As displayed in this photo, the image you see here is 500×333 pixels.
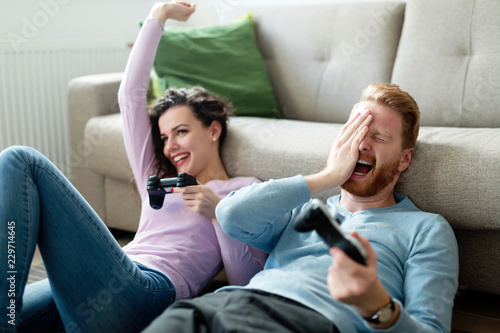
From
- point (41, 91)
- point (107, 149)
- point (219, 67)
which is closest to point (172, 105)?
point (107, 149)

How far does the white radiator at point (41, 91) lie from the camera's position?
2459 mm

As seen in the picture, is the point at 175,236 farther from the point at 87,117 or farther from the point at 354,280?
the point at 87,117

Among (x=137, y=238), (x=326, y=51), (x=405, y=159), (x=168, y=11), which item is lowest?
(x=137, y=238)

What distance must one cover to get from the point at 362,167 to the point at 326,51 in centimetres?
108

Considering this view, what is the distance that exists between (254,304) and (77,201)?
18.0 inches

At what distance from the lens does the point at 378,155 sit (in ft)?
4.10

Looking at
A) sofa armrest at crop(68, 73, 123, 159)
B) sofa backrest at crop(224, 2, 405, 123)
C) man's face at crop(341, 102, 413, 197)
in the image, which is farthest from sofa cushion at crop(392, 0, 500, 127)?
sofa armrest at crop(68, 73, 123, 159)

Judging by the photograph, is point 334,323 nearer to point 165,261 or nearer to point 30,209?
point 165,261

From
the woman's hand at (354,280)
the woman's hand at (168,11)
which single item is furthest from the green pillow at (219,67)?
the woman's hand at (354,280)

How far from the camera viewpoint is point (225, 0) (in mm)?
2916

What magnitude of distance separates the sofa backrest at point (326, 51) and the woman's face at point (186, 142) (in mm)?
716

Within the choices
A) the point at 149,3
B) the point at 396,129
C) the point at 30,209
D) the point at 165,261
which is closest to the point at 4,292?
the point at 30,209

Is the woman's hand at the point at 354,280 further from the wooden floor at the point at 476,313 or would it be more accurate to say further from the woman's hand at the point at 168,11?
the woman's hand at the point at 168,11

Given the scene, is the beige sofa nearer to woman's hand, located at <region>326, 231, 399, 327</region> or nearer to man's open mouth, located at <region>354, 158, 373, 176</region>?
man's open mouth, located at <region>354, 158, 373, 176</region>
